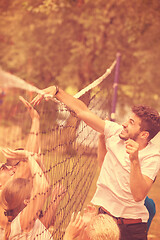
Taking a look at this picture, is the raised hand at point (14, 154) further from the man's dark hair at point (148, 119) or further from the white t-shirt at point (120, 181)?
the man's dark hair at point (148, 119)

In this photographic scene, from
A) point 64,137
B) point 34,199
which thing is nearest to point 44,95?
point 34,199

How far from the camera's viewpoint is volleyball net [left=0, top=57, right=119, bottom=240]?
4461 mm

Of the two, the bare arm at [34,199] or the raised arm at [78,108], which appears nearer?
the bare arm at [34,199]

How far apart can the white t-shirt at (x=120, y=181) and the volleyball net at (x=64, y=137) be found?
45cm

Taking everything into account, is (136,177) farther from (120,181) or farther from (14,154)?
(14,154)

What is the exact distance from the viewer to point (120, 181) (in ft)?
12.7

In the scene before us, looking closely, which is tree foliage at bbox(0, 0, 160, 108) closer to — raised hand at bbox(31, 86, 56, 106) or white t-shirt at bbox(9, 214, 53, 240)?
raised hand at bbox(31, 86, 56, 106)

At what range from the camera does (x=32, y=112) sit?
142 inches

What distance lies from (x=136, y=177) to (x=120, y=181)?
1.55 feet

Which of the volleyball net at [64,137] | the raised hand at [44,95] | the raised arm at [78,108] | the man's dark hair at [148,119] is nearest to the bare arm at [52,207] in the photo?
the volleyball net at [64,137]

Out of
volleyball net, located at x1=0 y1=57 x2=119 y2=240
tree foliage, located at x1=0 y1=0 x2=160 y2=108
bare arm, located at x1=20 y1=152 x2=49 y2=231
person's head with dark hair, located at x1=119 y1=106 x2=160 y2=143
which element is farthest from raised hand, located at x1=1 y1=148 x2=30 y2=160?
tree foliage, located at x1=0 y1=0 x2=160 y2=108

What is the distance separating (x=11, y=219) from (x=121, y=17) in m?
11.5

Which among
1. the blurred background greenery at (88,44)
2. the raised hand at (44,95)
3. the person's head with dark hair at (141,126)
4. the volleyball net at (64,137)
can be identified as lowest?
the volleyball net at (64,137)

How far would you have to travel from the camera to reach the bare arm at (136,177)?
10.9 feet
